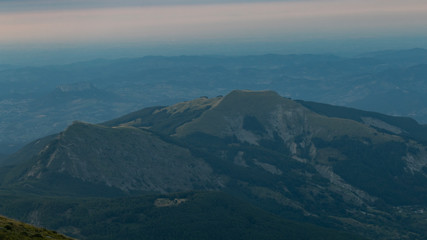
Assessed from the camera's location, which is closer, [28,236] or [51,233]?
[28,236]
